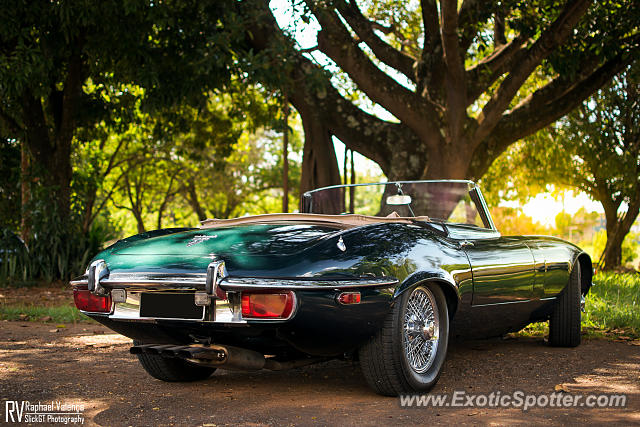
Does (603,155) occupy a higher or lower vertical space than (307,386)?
higher

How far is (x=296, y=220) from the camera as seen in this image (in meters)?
4.49

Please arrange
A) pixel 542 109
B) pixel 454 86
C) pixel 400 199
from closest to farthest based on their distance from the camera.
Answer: pixel 400 199 < pixel 454 86 < pixel 542 109

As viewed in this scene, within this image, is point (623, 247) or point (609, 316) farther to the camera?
point (623, 247)

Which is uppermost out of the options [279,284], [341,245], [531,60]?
[531,60]

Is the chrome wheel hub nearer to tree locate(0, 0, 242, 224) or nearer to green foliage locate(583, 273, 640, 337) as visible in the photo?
green foliage locate(583, 273, 640, 337)

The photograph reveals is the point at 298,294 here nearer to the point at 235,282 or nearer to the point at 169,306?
the point at 235,282

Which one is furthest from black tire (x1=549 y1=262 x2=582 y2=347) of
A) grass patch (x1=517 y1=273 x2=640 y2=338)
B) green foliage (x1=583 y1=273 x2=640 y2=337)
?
green foliage (x1=583 y1=273 x2=640 y2=337)

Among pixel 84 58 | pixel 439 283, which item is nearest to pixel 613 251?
pixel 84 58

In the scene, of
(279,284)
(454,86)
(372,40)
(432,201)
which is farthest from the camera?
(372,40)

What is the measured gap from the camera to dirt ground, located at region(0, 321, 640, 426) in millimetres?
3604

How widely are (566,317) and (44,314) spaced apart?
5575mm

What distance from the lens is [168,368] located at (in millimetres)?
4516

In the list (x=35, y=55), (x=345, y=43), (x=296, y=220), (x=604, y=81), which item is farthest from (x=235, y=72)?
(x=296, y=220)

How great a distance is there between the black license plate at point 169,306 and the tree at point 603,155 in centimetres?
1366
